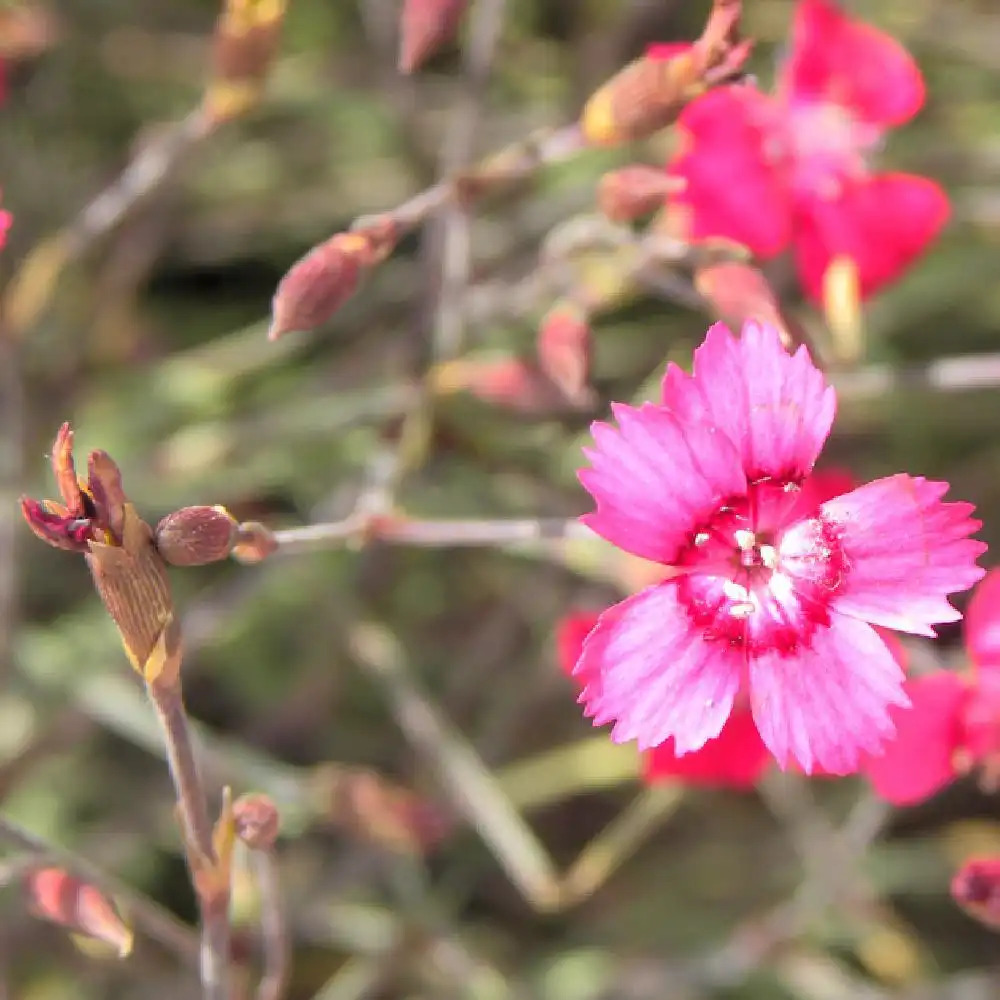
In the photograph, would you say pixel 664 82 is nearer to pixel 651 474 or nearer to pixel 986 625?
pixel 651 474

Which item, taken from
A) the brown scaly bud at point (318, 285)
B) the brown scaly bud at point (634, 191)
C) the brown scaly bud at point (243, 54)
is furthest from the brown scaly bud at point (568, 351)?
the brown scaly bud at point (243, 54)

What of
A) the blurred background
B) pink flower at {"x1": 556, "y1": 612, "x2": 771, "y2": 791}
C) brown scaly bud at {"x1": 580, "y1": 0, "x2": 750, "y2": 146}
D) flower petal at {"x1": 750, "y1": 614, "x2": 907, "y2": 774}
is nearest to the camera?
flower petal at {"x1": 750, "y1": 614, "x2": 907, "y2": 774}

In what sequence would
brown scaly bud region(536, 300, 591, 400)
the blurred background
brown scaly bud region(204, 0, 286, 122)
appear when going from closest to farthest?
brown scaly bud region(536, 300, 591, 400), brown scaly bud region(204, 0, 286, 122), the blurred background

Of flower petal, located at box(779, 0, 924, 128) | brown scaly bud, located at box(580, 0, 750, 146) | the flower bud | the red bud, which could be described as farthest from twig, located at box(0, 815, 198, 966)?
flower petal, located at box(779, 0, 924, 128)

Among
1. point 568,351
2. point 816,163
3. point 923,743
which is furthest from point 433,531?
point 816,163

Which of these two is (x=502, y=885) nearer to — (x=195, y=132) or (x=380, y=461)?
(x=380, y=461)

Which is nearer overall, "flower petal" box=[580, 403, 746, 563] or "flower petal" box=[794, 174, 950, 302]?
"flower petal" box=[580, 403, 746, 563]

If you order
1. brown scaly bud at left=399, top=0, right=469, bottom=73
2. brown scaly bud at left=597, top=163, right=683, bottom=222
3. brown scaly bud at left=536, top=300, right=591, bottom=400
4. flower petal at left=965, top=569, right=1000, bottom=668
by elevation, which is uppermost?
brown scaly bud at left=399, top=0, right=469, bottom=73

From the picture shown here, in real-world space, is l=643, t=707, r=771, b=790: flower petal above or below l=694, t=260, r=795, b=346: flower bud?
below

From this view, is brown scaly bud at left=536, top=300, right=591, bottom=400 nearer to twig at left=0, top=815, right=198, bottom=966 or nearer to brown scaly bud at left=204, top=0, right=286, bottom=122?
brown scaly bud at left=204, top=0, right=286, bottom=122
